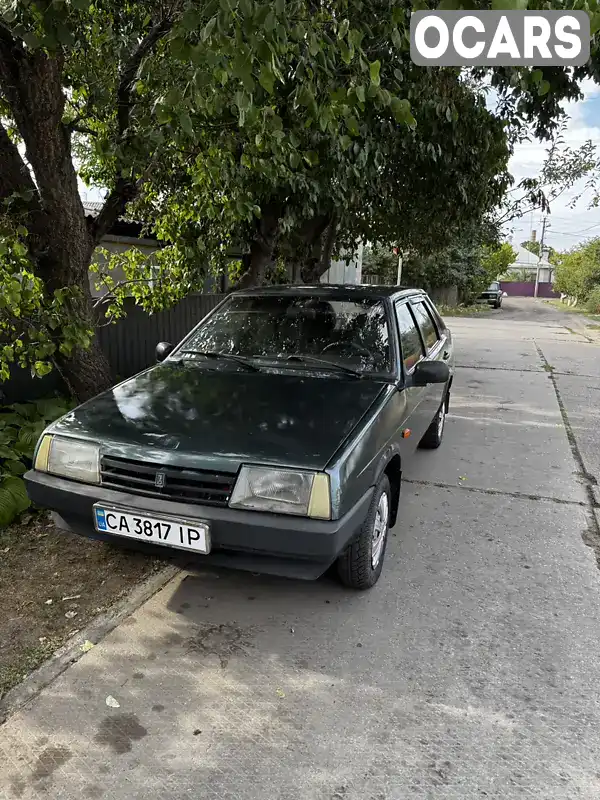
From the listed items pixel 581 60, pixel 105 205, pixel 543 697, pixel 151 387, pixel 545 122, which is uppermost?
pixel 545 122

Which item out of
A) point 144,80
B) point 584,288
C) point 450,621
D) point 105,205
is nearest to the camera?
point 450,621

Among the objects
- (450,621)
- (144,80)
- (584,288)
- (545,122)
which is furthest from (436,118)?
(584,288)

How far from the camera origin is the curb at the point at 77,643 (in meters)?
2.34

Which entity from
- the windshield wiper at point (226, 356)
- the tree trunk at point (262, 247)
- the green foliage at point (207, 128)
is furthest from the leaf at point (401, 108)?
the tree trunk at point (262, 247)

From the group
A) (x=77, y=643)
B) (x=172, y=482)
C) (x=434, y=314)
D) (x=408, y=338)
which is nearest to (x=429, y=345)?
(x=408, y=338)

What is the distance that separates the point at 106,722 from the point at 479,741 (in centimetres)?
141

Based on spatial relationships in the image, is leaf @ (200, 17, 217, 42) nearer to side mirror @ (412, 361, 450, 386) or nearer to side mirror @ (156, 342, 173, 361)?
side mirror @ (412, 361, 450, 386)

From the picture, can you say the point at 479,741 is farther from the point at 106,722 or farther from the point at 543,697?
the point at 106,722

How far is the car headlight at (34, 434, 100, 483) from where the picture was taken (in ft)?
9.19

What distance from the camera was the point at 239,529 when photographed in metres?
2.52

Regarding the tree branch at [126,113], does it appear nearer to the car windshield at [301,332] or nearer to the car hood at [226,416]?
the car windshield at [301,332]

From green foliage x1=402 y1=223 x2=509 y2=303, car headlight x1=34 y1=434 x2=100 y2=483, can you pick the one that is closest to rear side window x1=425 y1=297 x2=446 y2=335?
car headlight x1=34 y1=434 x2=100 y2=483

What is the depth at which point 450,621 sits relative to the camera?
116 inches

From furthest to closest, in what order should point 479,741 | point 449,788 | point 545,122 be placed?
1. point 545,122
2. point 479,741
3. point 449,788
